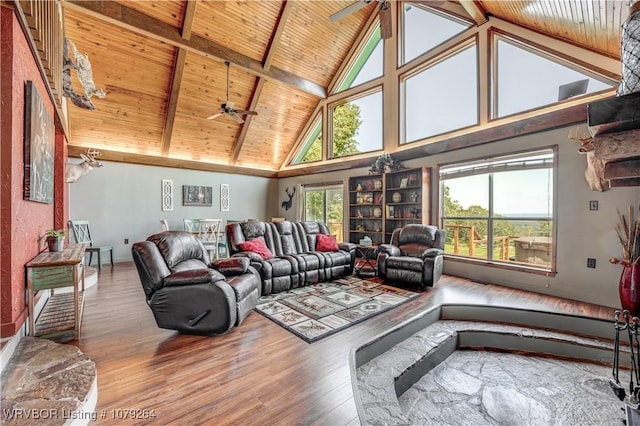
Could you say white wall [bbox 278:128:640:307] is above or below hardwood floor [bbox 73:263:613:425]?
above

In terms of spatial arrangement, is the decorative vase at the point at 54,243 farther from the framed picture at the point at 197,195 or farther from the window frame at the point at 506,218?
the window frame at the point at 506,218

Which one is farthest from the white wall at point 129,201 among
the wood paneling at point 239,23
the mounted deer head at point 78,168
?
the wood paneling at point 239,23

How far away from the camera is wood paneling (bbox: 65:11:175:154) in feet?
15.9

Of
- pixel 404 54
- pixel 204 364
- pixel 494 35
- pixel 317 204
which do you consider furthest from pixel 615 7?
pixel 317 204

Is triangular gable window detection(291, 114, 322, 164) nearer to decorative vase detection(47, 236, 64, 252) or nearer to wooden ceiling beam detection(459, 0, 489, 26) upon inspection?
wooden ceiling beam detection(459, 0, 489, 26)

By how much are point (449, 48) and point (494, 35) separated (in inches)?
31.7

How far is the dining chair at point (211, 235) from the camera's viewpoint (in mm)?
6121

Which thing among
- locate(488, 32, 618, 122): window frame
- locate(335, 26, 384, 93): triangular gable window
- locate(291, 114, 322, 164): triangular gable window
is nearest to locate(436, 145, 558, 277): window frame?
locate(488, 32, 618, 122): window frame

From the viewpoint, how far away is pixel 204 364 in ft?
7.15

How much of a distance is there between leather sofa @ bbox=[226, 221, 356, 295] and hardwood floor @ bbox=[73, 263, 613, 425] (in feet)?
2.73

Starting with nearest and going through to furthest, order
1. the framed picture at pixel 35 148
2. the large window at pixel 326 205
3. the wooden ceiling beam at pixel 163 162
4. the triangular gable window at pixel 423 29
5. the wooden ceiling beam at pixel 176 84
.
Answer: the framed picture at pixel 35 148, the wooden ceiling beam at pixel 176 84, the triangular gable window at pixel 423 29, the wooden ceiling beam at pixel 163 162, the large window at pixel 326 205

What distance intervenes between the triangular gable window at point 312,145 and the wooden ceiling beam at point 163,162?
129 centimetres

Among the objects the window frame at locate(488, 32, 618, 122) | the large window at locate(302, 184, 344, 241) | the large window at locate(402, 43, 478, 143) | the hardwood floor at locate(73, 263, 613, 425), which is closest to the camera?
the hardwood floor at locate(73, 263, 613, 425)

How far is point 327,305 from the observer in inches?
138
